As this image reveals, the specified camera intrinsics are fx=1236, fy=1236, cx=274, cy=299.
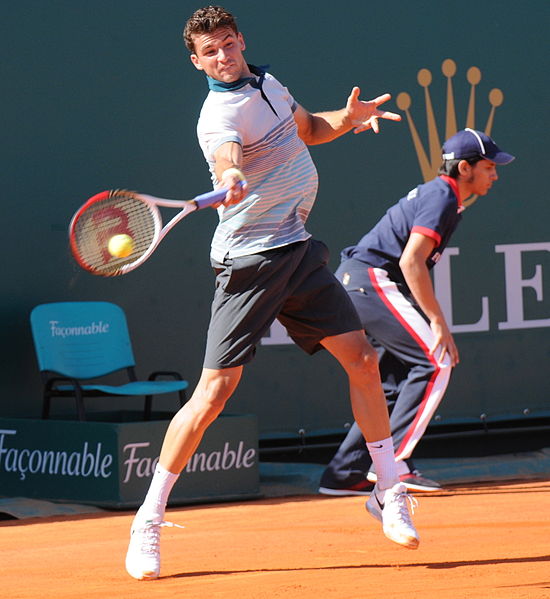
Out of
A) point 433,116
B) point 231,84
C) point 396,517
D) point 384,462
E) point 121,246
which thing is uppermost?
point 231,84

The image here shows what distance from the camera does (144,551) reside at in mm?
3787

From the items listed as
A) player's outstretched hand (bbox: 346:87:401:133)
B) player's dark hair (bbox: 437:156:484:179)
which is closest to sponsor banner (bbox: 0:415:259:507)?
player's dark hair (bbox: 437:156:484:179)

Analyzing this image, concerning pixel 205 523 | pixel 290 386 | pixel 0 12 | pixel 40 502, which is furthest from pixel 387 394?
pixel 0 12

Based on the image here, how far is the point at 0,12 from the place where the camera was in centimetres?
594

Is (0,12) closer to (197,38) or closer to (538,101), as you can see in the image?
(197,38)

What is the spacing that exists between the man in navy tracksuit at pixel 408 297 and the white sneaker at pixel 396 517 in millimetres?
1311

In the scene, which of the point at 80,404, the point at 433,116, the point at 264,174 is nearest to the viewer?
the point at 264,174

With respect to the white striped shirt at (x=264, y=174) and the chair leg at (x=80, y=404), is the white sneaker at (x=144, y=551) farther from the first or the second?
the chair leg at (x=80, y=404)

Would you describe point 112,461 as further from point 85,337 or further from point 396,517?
point 396,517

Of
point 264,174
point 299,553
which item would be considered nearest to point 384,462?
point 299,553

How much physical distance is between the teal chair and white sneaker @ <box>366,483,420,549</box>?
6.21 ft

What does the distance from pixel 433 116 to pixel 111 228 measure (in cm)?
348

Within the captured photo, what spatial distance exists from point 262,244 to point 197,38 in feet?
2.20

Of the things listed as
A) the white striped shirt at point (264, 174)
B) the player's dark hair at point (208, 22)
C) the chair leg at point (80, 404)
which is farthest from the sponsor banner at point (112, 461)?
the player's dark hair at point (208, 22)
